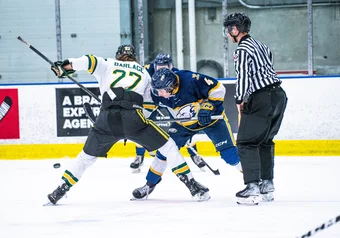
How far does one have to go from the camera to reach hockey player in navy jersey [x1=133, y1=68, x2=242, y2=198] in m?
4.73

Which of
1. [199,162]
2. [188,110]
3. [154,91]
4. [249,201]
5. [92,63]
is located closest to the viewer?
[249,201]

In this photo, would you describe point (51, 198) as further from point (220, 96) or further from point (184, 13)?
point (184, 13)

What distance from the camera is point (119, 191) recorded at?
17.9ft

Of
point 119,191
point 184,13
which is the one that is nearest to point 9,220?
Answer: point 119,191

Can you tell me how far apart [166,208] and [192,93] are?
825 millimetres

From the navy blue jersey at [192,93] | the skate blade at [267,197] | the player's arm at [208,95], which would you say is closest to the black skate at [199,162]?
the navy blue jersey at [192,93]

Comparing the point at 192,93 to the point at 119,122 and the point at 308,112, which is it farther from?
the point at 308,112

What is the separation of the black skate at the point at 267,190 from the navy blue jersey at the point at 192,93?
62 centimetres

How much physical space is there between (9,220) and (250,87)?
4.86 feet

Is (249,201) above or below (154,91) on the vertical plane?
below

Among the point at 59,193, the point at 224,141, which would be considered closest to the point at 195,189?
the point at 224,141

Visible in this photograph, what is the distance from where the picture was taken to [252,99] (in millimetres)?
4367

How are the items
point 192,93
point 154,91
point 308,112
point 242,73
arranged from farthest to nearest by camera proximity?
point 308,112 → point 192,93 → point 154,91 → point 242,73

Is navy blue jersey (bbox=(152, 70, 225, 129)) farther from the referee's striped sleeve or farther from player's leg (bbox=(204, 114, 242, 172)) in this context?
the referee's striped sleeve
